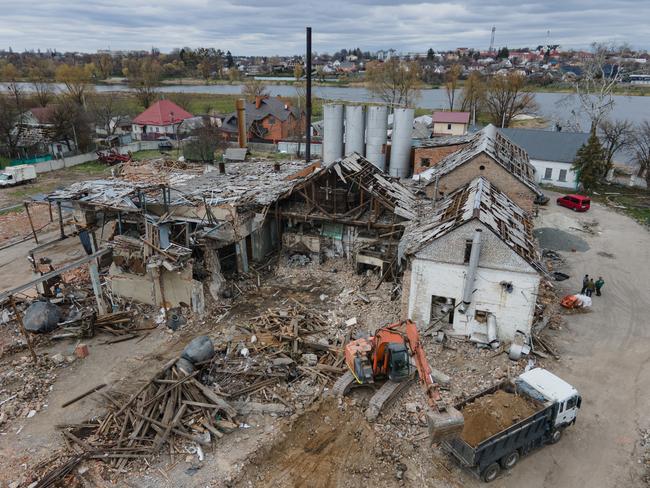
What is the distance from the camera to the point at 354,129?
38.9 m

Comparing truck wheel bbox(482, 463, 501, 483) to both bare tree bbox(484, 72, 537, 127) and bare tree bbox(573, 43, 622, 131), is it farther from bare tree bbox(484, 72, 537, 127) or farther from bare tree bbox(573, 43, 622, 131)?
bare tree bbox(484, 72, 537, 127)

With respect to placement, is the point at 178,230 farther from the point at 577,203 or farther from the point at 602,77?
the point at 602,77

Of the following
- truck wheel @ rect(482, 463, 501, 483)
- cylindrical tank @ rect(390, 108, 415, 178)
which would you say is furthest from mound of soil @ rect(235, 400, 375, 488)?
cylindrical tank @ rect(390, 108, 415, 178)

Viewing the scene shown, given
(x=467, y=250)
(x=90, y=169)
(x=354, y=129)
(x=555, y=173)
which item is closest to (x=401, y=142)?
(x=354, y=129)

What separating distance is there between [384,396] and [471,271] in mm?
5895

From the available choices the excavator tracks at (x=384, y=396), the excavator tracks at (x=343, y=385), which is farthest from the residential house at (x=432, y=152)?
the excavator tracks at (x=343, y=385)

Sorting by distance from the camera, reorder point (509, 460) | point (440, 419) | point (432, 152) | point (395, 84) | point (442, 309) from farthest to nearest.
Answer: point (395, 84), point (432, 152), point (442, 309), point (509, 460), point (440, 419)

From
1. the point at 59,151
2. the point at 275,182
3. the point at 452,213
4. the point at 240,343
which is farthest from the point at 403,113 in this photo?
the point at 59,151

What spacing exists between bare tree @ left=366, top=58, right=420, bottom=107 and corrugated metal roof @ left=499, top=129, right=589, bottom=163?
31229mm

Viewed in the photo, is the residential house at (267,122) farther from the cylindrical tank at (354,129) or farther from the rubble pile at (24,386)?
the rubble pile at (24,386)

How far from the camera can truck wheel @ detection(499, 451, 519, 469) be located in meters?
12.5

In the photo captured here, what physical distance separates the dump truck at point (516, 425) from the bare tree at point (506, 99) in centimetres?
5625

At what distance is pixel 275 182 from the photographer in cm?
2862

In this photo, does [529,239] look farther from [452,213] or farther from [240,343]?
[240,343]
